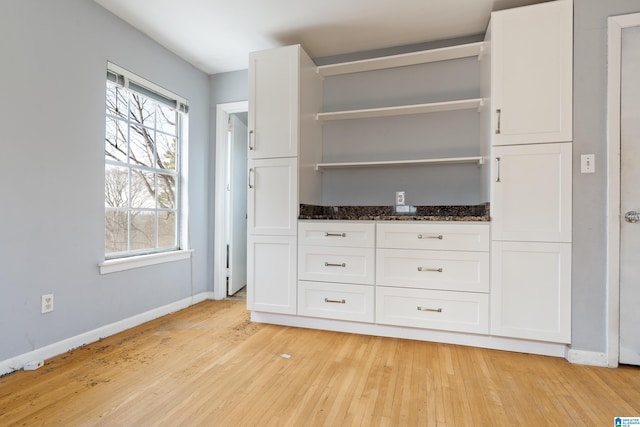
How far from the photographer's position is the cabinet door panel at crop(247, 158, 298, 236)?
8.54 ft

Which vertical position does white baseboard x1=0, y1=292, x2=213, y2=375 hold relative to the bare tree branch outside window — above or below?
below

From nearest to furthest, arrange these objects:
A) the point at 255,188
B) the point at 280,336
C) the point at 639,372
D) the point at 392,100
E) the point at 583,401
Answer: the point at 583,401, the point at 639,372, the point at 280,336, the point at 255,188, the point at 392,100

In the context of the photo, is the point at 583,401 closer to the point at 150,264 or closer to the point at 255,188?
the point at 255,188

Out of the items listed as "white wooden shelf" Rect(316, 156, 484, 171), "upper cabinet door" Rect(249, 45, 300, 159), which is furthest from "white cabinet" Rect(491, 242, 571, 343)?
"upper cabinet door" Rect(249, 45, 300, 159)

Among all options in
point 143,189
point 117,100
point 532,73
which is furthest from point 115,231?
point 532,73

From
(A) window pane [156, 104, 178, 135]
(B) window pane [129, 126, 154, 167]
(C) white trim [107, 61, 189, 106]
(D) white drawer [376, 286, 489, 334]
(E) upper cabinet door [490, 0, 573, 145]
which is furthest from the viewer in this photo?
(A) window pane [156, 104, 178, 135]

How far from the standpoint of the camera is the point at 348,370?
1883 millimetres

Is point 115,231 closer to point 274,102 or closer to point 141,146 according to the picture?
point 141,146

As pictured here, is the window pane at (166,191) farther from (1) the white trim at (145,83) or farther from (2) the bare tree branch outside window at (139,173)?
(1) the white trim at (145,83)

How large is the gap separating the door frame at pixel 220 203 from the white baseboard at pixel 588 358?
3023 mm

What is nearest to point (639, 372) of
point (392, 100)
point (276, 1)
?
point (392, 100)

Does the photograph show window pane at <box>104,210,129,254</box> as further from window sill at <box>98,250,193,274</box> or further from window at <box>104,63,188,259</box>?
window sill at <box>98,250,193,274</box>

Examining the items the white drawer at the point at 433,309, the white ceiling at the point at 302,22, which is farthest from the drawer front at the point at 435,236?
the white ceiling at the point at 302,22

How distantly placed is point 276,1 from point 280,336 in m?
2.45
